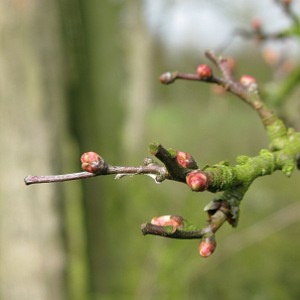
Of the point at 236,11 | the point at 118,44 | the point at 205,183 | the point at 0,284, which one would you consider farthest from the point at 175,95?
the point at 205,183

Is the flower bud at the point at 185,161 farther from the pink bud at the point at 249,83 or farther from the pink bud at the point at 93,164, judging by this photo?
the pink bud at the point at 249,83

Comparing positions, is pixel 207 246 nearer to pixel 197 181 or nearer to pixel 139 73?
pixel 197 181

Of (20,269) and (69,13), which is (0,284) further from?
(69,13)

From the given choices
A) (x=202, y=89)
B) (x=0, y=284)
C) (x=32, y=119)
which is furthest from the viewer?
(x=202, y=89)

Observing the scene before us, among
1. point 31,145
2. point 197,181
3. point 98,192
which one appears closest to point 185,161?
point 197,181

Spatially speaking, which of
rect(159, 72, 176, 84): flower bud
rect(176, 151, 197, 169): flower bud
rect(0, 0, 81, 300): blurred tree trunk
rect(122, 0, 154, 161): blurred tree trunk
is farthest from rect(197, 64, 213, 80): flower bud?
rect(122, 0, 154, 161): blurred tree trunk

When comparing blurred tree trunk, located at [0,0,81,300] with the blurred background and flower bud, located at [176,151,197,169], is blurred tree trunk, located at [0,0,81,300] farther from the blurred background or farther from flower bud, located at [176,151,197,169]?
flower bud, located at [176,151,197,169]
